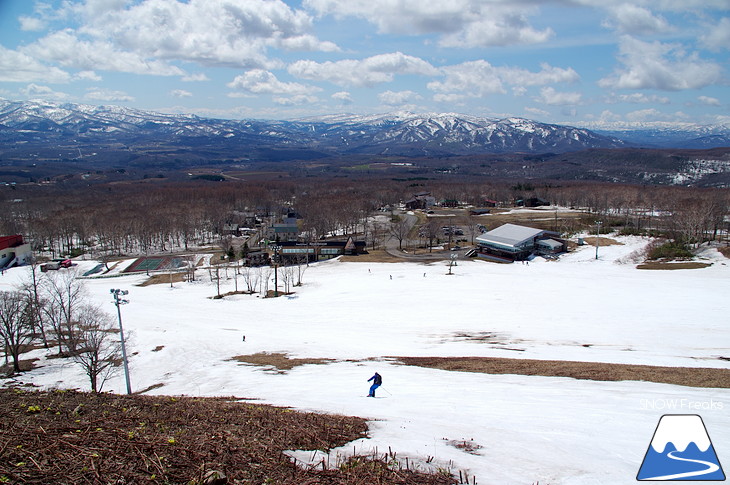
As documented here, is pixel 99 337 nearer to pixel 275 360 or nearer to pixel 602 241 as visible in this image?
pixel 275 360

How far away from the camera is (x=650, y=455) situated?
672cm

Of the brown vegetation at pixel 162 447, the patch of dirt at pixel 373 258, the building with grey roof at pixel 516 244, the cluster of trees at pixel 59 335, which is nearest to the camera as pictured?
the brown vegetation at pixel 162 447

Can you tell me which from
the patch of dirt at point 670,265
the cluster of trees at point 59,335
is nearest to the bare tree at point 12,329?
the cluster of trees at point 59,335

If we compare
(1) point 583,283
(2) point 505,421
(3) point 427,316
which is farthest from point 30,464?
(1) point 583,283

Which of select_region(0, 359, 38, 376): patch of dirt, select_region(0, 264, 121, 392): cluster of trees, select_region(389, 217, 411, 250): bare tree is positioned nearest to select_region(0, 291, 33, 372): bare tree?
select_region(0, 264, 121, 392): cluster of trees

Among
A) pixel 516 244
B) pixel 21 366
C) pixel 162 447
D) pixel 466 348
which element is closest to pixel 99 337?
pixel 21 366

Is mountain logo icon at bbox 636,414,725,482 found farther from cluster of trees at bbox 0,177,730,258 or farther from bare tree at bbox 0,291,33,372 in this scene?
cluster of trees at bbox 0,177,730,258

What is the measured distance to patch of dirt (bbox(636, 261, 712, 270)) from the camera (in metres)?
50.4

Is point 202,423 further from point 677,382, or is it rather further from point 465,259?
point 465,259

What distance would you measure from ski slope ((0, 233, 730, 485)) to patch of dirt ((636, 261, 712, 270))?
270cm

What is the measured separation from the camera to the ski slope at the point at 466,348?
380 inches

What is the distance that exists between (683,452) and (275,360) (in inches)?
841

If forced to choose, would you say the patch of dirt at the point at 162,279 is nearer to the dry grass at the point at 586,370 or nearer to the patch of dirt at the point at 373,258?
the patch of dirt at the point at 373,258

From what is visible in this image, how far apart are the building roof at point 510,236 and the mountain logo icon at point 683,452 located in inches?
2414
